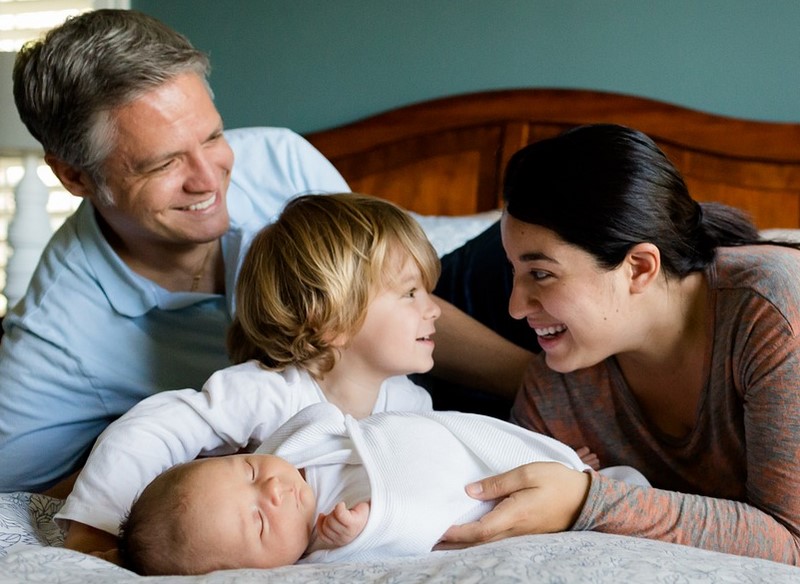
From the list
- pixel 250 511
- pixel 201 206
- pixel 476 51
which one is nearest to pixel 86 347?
pixel 201 206

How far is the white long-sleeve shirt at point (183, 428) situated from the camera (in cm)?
141

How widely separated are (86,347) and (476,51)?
150 cm

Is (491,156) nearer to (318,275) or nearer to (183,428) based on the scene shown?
(318,275)

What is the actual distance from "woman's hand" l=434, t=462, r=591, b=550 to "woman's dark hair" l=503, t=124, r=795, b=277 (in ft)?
1.11

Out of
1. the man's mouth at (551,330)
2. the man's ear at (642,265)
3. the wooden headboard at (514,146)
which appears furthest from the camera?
the wooden headboard at (514,146)

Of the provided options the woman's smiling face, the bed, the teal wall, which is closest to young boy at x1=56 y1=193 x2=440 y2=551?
the woman's smiling face

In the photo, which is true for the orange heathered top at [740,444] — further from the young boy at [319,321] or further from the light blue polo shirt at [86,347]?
the light blue polo shirt at [86,347]

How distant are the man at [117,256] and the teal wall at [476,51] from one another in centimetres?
103

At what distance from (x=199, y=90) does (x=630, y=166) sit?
91 centimetres

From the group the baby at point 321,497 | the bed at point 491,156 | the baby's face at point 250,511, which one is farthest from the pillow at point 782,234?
the baby's face at point 250,511

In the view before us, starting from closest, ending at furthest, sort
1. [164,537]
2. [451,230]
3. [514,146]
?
1. [164,537]
2. [451,230]
3. [514,146]

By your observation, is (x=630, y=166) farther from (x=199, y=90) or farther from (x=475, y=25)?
(x=475, y=25)

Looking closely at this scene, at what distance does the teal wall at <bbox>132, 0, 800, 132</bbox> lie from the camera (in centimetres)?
244

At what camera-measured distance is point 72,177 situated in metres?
1.90
